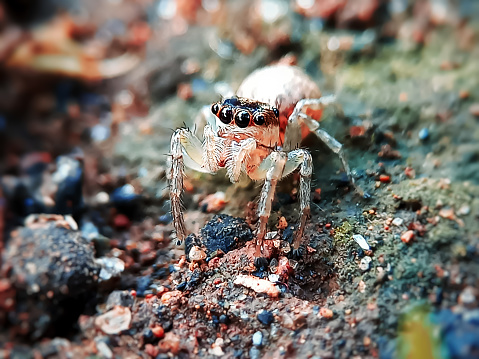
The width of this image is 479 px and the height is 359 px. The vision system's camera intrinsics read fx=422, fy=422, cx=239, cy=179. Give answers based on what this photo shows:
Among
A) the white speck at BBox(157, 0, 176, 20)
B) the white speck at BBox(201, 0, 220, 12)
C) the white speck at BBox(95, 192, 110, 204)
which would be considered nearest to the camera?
the white speck at BBox(95, 192, 110, 204)

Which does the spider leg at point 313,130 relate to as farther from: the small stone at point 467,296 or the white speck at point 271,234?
the small stone at point 467,296

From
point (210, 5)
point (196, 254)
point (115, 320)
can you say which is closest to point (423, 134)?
point (196, 254)

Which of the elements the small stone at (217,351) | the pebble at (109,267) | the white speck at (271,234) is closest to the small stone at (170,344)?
the small stone at (217,351)

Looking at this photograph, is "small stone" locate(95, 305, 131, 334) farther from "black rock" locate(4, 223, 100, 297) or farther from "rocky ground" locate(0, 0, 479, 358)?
"black rock" locate(4, 223, 100, 297)

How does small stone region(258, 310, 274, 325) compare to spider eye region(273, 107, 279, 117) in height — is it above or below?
below

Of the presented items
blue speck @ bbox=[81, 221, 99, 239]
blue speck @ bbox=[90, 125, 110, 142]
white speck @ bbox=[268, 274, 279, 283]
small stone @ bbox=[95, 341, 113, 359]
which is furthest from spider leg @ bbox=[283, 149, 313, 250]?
blue speck @ bbox=[90, 125, 110, 142]

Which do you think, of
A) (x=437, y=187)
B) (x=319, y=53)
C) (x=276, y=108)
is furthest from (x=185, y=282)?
(x=319, y=53)

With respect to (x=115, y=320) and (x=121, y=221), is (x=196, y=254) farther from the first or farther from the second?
(x=121, y=221)

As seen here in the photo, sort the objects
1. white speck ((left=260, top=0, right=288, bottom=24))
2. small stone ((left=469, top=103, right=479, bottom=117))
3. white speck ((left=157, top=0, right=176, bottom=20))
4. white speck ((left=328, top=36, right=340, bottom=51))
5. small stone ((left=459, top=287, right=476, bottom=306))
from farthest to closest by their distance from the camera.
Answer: white speck ((left=157, top=0, right=176, bottom=20))
white speck ((left=260, top=0, right=288, bottom=24))
white speck ((left=328, top=36, right=340, bottom=51))
small stone ((left=469, top=103, right=479, bottom=117))
small stone ((left=459, top=287, right=476, bottom=306))
